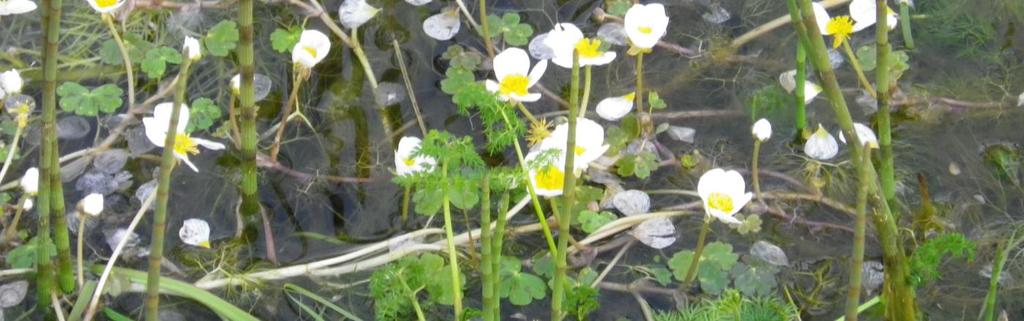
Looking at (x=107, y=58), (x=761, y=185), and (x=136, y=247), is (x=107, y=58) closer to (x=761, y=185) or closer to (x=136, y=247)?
(x=136, y=247)

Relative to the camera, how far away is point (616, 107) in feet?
7.13

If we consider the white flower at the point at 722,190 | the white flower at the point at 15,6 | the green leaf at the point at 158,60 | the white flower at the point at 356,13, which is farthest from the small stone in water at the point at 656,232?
the white flower at the point at 15,6

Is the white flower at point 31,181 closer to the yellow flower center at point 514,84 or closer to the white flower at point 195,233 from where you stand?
the white flower at point 195,233

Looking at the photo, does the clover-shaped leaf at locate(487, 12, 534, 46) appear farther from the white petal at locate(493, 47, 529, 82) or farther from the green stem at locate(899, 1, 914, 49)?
the green stem at locate(899, 1, 914, 49)

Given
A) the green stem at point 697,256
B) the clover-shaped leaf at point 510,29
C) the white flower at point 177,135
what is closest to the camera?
the green stem at point 697,256

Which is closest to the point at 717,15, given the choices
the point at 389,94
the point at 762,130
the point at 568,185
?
the point at 762,130

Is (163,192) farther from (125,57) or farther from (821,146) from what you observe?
(821,146)

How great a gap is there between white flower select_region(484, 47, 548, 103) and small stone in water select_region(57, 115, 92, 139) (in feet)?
2.52

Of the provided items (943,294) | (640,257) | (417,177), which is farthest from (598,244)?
(943,294)

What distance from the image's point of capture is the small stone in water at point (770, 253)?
193 centimetres

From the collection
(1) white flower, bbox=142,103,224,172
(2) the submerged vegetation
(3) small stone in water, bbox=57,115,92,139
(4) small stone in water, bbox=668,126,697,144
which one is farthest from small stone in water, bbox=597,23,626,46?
(3) small stone in water, bbox=57,115,92,139

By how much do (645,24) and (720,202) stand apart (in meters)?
0.41

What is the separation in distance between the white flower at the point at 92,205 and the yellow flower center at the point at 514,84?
698 mm

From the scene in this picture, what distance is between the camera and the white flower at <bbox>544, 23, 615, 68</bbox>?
2082 millimetres
